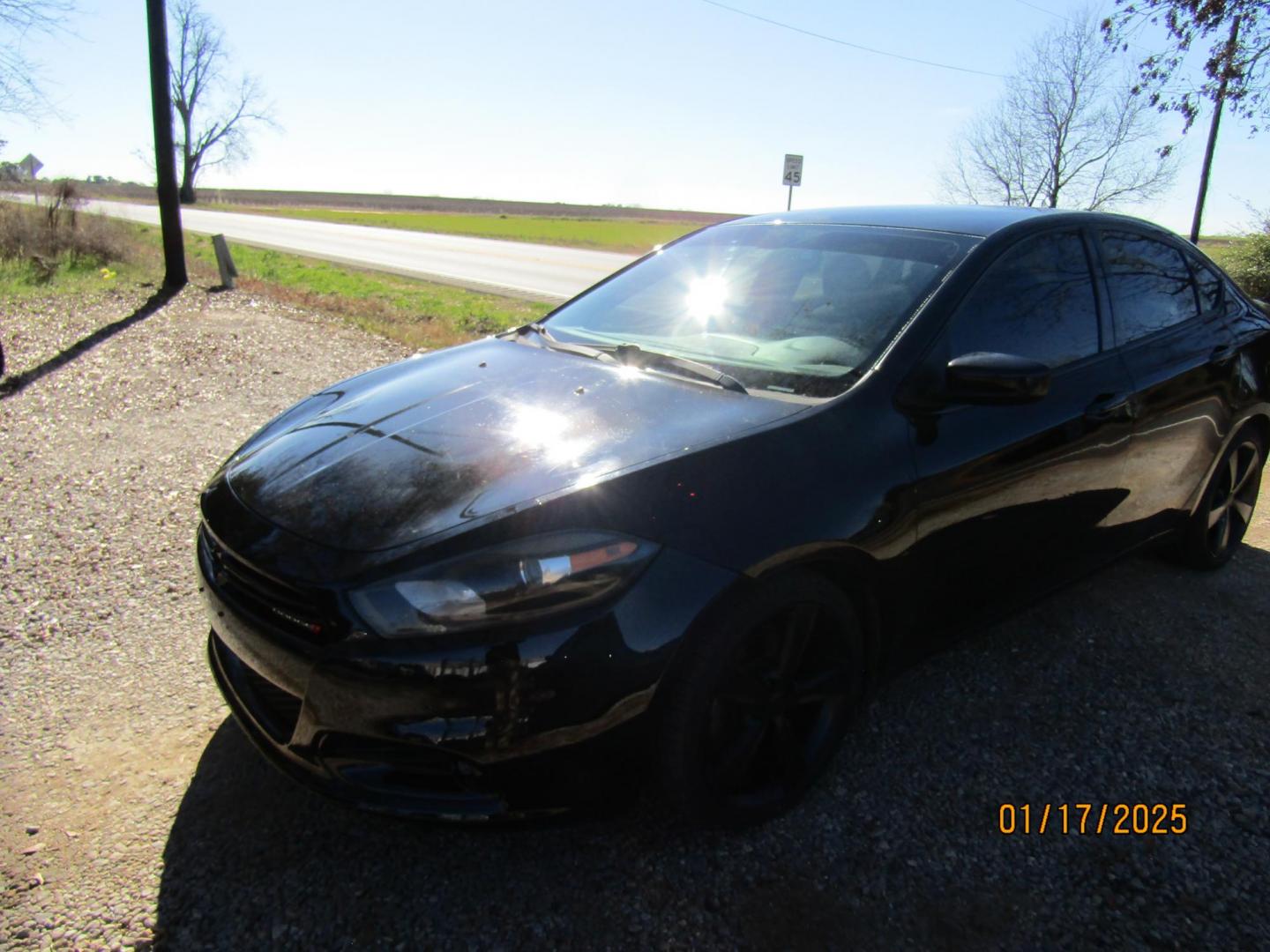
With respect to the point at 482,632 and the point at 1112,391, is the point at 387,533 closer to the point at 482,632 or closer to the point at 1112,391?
the point at 482,632

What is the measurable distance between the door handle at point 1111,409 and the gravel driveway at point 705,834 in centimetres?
94

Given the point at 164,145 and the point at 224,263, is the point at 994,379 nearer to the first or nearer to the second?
the point at 224,263

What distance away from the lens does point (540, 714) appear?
78.0 inches

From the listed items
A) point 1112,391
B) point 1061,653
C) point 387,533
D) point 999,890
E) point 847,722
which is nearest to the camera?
point 387,533

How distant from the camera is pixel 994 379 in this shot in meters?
2.58

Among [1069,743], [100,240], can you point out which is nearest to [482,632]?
[1069,743]

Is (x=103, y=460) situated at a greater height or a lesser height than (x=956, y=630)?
lesser

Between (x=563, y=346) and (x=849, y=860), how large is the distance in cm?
196

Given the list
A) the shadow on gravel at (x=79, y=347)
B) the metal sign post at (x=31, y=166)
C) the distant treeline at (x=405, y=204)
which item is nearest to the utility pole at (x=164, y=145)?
the shadow on gravel at (x=79, y=347)

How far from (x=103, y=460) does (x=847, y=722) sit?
195 inches

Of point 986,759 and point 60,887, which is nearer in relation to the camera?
point 60,887

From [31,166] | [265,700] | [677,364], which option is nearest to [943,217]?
[677,364]
